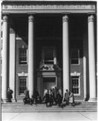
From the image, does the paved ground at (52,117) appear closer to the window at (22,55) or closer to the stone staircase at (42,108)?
the stone staircase at (42,108)

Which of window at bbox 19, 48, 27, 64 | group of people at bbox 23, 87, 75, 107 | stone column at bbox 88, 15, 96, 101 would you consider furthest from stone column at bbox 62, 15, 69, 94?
window at bbox 19, 48, 27, 64

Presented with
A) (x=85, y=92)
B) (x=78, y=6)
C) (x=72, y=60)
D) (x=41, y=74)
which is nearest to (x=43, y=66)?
(x=41, y=74)

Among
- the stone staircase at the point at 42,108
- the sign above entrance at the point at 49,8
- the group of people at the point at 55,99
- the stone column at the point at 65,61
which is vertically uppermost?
the sign above entrance at the point at 49,8

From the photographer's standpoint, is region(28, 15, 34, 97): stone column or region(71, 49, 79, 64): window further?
region(71, 49, 79, 64): window

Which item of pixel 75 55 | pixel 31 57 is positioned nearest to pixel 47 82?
pixel 75 55

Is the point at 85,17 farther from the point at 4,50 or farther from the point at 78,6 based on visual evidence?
the point at 4,50

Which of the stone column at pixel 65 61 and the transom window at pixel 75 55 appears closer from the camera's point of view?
the stone column at pixel 65 61

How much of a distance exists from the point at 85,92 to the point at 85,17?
8425 mm

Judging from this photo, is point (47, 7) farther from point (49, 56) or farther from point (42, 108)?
point (42, 108)

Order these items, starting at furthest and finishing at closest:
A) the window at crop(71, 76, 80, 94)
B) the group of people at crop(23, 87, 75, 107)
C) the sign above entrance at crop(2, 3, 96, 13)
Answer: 1. the window at crop(71, 76, 80, 94)
2. the sign above entrance at crop(2, 3, 96, 13)
3. the group of people at crop(23, 87, 75, 107)

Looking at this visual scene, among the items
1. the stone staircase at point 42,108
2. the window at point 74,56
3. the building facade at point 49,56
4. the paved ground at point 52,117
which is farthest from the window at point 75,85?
the paved ground at point 52,117

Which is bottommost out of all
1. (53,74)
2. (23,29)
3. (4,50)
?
(53,74)

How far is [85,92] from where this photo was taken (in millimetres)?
34344

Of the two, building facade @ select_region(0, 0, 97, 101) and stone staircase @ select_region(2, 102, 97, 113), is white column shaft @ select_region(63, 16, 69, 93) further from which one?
building facade @ select_region(0, 0, 97, 101)
